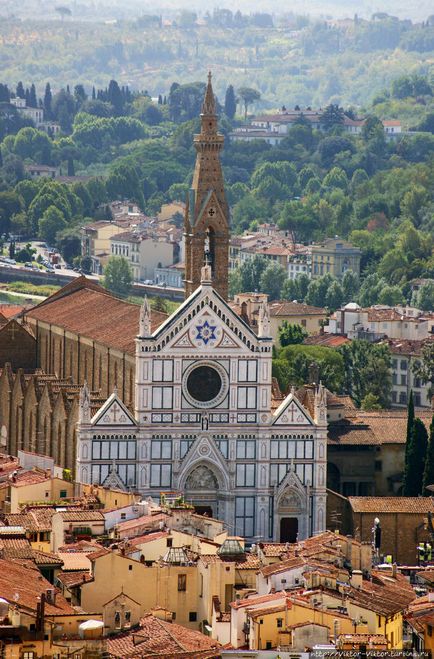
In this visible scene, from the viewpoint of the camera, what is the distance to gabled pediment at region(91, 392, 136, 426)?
77188mm

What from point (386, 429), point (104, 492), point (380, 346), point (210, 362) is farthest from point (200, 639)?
point (380, 346)

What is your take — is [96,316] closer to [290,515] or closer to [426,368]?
[290,515]

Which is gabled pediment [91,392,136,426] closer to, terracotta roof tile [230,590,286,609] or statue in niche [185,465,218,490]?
statue in niche [185,465,218,490]

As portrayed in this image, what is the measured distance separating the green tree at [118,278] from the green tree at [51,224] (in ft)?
88.6

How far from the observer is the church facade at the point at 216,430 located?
Answer: 77.4m

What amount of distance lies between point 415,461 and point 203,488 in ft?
19.8

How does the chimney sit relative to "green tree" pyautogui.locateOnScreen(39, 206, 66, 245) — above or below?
above

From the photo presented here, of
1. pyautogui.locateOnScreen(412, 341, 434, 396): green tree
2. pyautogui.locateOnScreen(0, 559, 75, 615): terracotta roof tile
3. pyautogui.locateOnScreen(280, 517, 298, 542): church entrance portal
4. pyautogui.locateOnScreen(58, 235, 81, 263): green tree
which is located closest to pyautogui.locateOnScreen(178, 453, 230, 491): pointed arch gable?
pyautogui.locateOnScreen(280, 517, 298, 542): church entrance portal

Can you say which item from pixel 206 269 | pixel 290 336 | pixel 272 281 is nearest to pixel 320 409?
pixel 206 269

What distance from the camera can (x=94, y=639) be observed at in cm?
5038

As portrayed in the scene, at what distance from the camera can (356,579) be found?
56.7m

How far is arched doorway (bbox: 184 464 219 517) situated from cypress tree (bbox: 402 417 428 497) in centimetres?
557

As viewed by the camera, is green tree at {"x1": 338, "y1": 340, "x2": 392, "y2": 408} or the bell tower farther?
green tree at {"x1": 338, "y1": 340, "x2": 392, "y2": 408}

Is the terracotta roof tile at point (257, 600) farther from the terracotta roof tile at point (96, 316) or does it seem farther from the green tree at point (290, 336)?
the green tree at point (290, 336)
